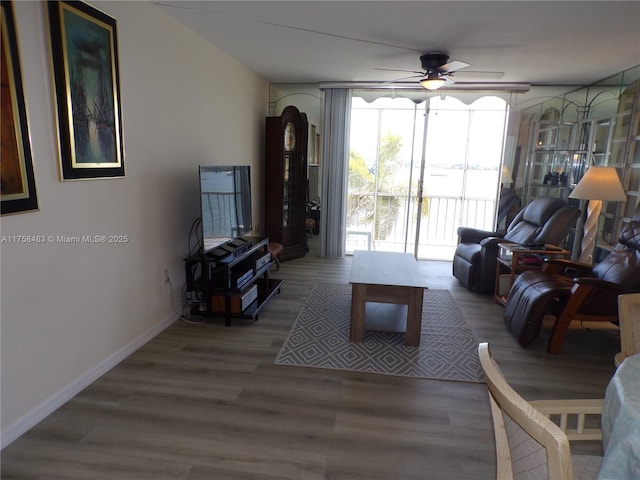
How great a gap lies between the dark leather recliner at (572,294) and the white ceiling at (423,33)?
151 centimetres

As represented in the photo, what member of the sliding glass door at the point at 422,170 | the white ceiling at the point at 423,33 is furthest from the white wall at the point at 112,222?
the sliding glass door at the point at 422,170

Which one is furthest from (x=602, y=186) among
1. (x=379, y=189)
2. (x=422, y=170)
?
(x=379, y=189)

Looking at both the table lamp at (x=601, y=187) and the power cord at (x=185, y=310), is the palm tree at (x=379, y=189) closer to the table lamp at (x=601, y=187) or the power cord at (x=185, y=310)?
the table lamp at (x=601, y=187)

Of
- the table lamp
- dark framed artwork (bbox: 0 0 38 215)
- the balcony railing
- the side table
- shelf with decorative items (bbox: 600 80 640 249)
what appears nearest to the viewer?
dark framed artwork (bbox: 0 0 38 215)

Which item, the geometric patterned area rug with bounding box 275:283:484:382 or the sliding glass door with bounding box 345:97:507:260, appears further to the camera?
the sliding glass door with bounding box 345:97:507:260

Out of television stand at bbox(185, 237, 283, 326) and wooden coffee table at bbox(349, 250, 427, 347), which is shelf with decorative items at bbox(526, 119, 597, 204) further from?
television stand at bbox(185, 237, 283, 326)

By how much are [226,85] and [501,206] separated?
3.77 meters

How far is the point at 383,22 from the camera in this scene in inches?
111

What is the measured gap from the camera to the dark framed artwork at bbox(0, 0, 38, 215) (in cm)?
161

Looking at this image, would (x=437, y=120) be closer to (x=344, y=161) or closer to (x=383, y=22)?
(x=344, y=161)

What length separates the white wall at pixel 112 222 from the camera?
5.86 ft

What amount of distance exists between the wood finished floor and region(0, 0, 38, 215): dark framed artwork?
1101mm

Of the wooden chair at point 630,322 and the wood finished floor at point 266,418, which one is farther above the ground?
the wooden chair at point 630,322

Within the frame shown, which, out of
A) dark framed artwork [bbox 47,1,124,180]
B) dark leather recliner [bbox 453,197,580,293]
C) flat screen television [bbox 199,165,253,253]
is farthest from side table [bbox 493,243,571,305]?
dark framed artwork [bbox 47,1,124,180]
